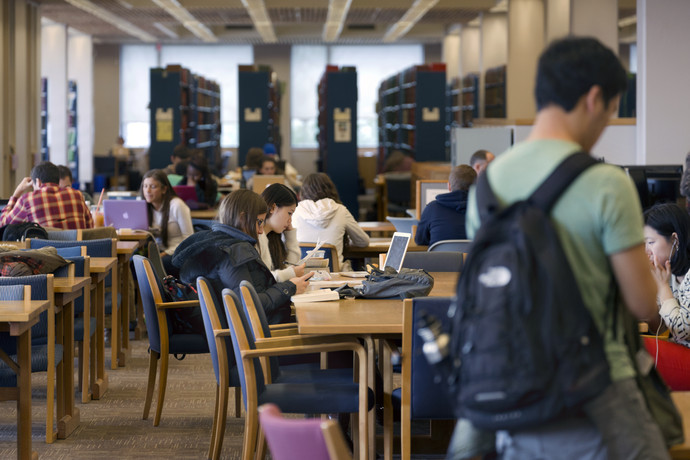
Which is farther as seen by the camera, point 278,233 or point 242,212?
point 278,233

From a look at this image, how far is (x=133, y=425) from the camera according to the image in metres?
4.52

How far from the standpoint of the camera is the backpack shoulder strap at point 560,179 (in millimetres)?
1598

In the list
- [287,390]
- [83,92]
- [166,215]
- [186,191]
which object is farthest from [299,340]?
[83,92]

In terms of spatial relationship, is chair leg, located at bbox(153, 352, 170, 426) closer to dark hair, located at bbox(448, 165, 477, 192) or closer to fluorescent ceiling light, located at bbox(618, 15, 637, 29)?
dark hair, located at bbox(448, 165, 477, 192)

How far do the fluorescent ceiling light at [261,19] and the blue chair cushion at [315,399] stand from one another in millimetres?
12589

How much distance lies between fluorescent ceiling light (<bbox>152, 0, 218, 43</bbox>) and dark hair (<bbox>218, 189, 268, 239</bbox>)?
1166 centimetres

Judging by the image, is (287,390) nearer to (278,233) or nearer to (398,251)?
(398,251)

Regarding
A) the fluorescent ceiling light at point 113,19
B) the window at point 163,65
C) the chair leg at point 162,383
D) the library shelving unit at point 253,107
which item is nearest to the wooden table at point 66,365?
the chair leg at point 162,383

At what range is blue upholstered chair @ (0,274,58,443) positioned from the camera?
3729 millimetres

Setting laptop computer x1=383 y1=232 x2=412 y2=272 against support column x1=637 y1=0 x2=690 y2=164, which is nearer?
laptop computer x1=383 y1=232 x2=412 y2=272

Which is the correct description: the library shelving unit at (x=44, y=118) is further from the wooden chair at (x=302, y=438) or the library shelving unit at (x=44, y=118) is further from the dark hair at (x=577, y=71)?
the dark hair at (x=577, y=71)

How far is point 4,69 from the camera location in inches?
510

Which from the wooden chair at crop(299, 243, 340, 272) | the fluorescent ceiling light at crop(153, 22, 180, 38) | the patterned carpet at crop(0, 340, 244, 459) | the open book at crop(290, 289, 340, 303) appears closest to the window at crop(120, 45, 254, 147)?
the fluorescent ceiling light at crop(153, 22, 180, 38)

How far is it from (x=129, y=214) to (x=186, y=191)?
1715 millimetres
